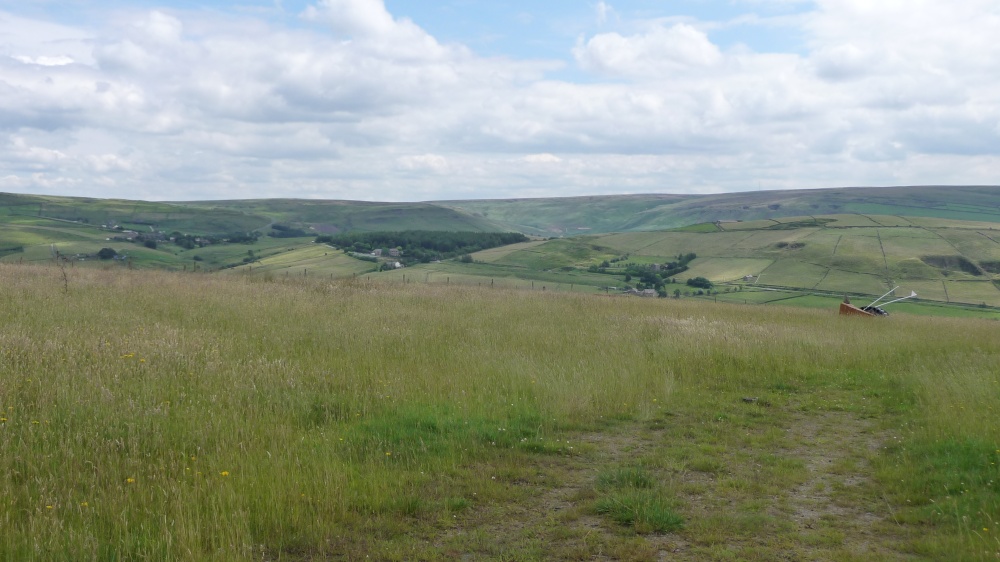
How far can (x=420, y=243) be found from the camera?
3027 inches

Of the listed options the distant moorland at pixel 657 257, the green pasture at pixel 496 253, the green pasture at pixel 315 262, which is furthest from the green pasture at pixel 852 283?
the green pasture at pixel 315 262

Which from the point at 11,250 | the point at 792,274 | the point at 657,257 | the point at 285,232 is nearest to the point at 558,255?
the point at 657,257

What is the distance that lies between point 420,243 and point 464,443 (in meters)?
69.8

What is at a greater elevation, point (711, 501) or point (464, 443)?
point (464, 443)

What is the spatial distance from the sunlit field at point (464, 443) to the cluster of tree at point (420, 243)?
172ft

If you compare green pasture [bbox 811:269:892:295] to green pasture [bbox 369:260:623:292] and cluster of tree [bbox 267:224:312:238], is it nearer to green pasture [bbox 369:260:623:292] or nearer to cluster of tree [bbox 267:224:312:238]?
green pasture [bbox 369:260:623:292]

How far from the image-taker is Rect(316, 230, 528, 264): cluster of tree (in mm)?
69000

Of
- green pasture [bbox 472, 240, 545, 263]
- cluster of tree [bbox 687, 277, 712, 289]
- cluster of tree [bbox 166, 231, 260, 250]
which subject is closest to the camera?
cluster of tree [bbox 687, 277, 712, 289]

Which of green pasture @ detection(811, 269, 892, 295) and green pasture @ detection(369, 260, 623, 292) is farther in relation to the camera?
green pasture @ detection(369, 260, 623, 292)

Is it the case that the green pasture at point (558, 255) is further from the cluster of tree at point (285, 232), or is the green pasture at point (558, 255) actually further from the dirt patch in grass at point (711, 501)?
the dirt patch in grass at point (711, 501)

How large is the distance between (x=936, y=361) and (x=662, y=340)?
5.21 m

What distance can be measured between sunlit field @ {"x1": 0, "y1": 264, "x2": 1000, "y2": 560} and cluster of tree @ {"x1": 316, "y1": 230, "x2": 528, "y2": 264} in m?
52.4

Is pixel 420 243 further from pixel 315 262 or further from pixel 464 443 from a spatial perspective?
pixel 464 443

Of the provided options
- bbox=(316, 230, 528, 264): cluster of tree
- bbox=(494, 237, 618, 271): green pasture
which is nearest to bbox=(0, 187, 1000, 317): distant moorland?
bbox=(494, 237, 618, 271): green pasture
